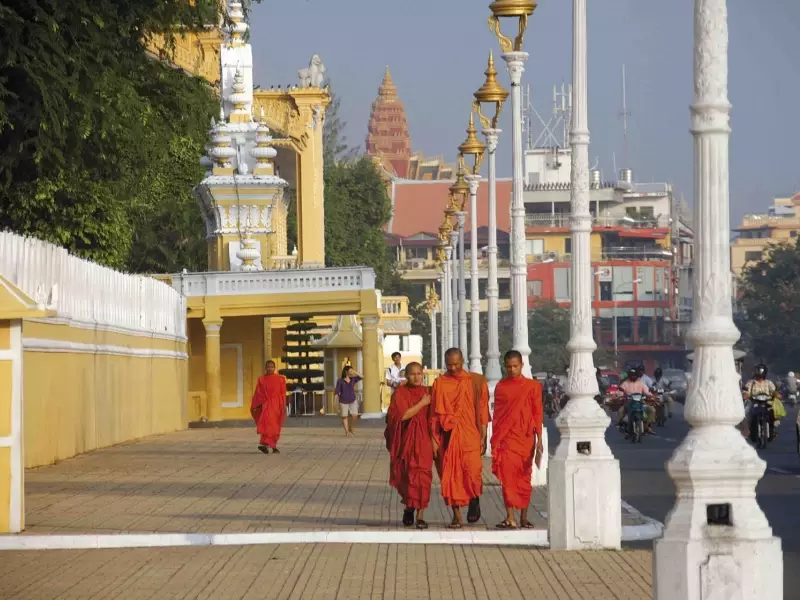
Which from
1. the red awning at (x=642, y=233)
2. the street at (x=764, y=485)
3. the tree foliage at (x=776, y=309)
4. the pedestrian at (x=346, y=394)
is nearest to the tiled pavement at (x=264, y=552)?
the street at (x=764, y=485)

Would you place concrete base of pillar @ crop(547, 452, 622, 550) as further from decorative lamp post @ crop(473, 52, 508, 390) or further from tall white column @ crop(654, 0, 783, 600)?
decorative lamp post @ crop(473, 52, 508, 390)

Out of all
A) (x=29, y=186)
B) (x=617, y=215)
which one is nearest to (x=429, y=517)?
(x=29, y=186)

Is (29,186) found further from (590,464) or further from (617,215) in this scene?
(617,215)

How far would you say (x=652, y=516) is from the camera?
19516 mm

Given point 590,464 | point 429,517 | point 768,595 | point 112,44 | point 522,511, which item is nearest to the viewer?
point 768,595

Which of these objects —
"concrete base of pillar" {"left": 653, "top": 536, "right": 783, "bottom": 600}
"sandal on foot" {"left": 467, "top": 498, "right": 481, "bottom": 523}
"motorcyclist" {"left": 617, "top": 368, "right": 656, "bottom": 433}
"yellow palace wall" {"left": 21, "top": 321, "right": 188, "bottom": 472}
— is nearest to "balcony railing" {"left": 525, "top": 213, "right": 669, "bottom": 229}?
"motorcyclist" {"left": 617, "top": 368, "right": 656, "bottom": 433}

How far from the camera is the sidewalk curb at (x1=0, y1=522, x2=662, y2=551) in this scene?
16.5 meters

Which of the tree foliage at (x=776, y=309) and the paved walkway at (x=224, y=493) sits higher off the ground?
the tree foliage at (x=776, y=309)

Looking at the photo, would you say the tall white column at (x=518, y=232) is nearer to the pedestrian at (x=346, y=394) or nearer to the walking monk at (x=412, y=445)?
the walking monk at (x=412, y=445)

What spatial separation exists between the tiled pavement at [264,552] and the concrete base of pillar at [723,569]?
3.57 m

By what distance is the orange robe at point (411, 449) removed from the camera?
17.7m

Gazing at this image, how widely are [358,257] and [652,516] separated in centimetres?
7798

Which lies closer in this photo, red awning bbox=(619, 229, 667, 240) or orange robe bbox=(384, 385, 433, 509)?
orange robe bbox=(384, 385, 433, 509)

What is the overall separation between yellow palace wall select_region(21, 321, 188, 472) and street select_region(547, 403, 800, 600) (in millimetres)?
7259
